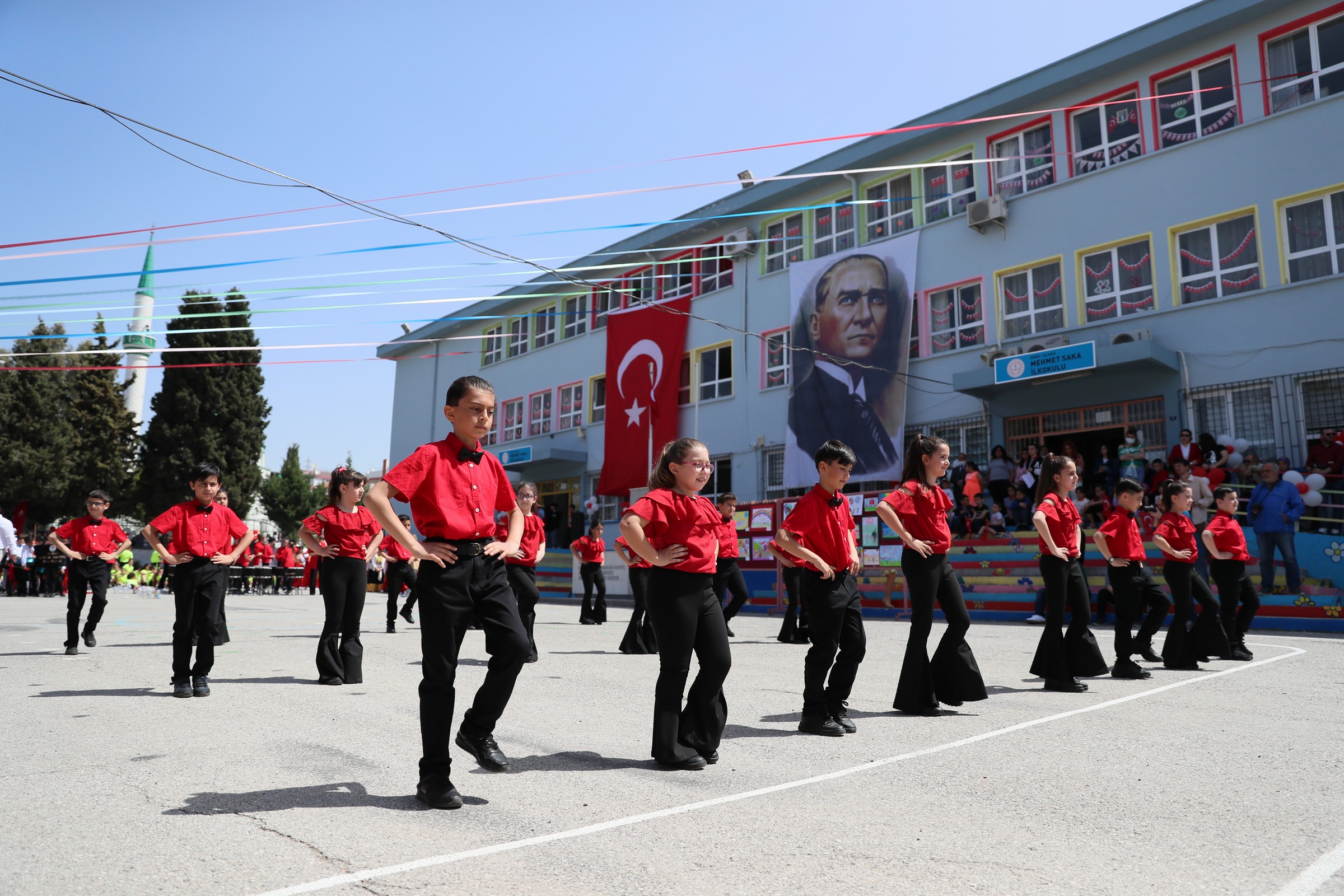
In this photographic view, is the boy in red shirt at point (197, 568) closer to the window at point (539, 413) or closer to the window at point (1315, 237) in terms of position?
the window at point (1315, 237)

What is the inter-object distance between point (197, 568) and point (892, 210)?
21.2 metres

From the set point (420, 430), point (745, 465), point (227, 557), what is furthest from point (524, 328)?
point (227, 557)

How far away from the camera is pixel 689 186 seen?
38.5ft

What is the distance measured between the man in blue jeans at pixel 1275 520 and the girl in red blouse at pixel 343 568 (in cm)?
1293

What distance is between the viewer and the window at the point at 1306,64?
17.9 m

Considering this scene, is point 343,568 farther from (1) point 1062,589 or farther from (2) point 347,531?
(1) point 1062,589

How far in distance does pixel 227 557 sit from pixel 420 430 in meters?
35.7

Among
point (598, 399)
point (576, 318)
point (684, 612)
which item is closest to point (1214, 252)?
point (684, 612)

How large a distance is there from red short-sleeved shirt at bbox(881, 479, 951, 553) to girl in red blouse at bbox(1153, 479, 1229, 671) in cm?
372

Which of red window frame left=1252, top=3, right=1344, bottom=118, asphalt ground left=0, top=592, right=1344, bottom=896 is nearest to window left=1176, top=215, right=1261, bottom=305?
red window frame left=1252, top=3, right=1344, bottom=118

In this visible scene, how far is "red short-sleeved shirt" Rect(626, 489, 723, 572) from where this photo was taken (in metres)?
5.27

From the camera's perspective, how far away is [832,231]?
26.7 metres

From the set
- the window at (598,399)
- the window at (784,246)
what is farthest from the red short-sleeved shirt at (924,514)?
the window at (598,399)

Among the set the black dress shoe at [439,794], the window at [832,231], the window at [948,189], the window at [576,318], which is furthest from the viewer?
the window at [576,318]
